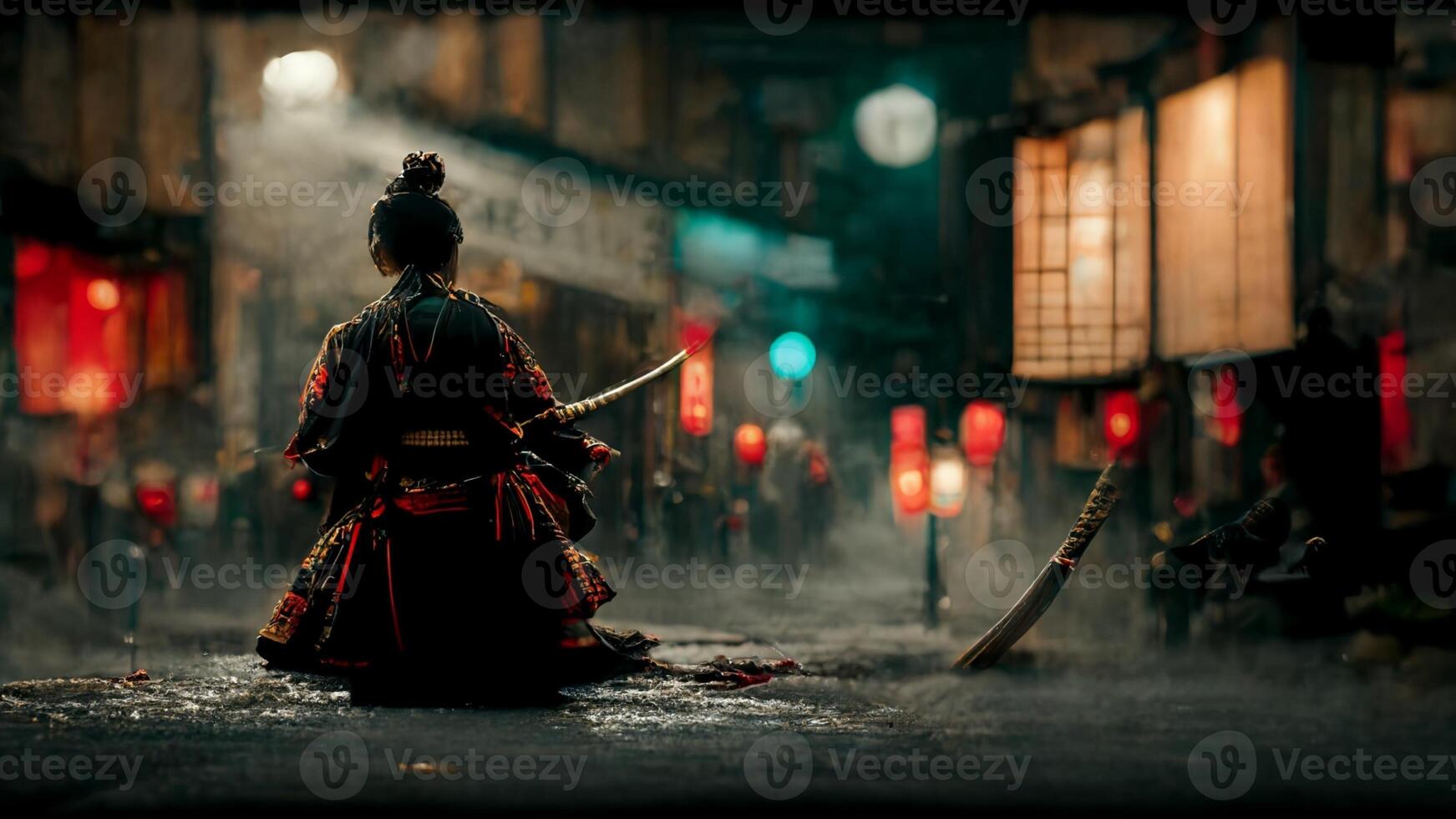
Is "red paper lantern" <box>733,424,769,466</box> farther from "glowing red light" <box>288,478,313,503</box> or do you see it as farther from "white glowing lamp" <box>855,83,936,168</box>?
"glowing red light" <box>288,478,313,503</box>

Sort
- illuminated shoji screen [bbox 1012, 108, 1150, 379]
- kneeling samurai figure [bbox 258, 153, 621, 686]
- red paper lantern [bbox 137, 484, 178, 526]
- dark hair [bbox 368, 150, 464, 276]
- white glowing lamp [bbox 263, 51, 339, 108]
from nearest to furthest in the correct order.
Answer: kneeling samurai figure [bbox 258, 153, 621, 686], dark hair [bbox 368, 150, 464, 276], illuminated shoji screen [bbox 1012, 108, 1150, 379], red paper lantern [bbox 137, 484, 178, 526], white glowing lamp [bbox 263, 51, 339, 108]

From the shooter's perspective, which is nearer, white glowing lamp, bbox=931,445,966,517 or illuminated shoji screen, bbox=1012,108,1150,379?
illuminated shoji screen, bbox=1012,108,1150,379

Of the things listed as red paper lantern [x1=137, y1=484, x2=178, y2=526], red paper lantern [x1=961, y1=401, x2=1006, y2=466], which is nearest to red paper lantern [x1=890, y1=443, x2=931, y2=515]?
red paper lantern [x1=961, y1=401, x2=1006, y2=466]

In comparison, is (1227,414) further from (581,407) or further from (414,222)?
(414,222)

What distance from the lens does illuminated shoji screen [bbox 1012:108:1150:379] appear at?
34.1 ft

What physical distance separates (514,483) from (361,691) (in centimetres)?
127

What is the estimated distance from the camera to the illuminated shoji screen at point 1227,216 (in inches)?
354

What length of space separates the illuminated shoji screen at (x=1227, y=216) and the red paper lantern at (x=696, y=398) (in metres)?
7.12

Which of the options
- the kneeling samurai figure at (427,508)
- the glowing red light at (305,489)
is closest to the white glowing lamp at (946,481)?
the kneeling samurai figure at (427,508)

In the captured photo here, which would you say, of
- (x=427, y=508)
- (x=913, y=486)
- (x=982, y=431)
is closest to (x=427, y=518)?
(x=427, y=508)

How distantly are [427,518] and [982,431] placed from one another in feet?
22.7

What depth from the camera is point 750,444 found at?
18203 mm

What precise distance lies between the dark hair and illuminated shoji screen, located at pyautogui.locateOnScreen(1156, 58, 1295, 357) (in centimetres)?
600

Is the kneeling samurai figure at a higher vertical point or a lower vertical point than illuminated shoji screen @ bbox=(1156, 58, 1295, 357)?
lower
